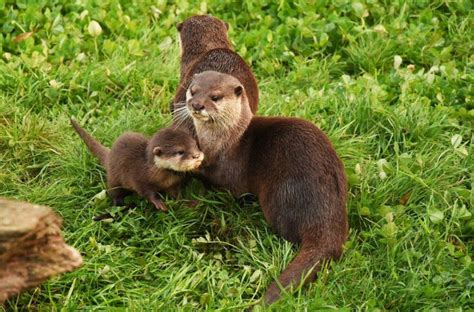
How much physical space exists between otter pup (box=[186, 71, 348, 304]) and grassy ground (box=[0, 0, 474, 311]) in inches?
3.2

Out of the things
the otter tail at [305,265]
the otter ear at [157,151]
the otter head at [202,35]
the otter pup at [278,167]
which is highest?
the otter head at [202,35]

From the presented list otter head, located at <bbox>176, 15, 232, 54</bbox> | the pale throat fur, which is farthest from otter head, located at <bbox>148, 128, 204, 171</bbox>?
otter head, located at <bbox>176, 15, 232, 54</bbox>

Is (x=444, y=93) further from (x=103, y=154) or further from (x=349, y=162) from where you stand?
(x=103, y=154)

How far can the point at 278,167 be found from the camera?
385 cm

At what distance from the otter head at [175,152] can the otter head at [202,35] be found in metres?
0.93

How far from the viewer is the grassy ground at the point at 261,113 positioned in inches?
139

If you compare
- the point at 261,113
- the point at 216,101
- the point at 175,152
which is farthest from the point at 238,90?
the point at 261,113

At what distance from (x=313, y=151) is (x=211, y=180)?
21.7 inches

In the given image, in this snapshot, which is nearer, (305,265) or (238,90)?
(305,265)

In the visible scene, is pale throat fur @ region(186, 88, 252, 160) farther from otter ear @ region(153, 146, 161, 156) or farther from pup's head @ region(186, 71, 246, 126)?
otter ear @ region(153, 146, 161, 156)

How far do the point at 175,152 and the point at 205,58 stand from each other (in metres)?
0.75

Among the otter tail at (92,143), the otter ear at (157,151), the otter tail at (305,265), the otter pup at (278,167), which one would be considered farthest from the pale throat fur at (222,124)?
the otter tail at (305,265)

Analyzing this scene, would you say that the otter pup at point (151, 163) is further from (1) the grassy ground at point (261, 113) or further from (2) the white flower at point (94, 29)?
(2) the white flower at point (94, 29)

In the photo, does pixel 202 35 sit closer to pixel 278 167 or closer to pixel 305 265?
pixel 278 167
